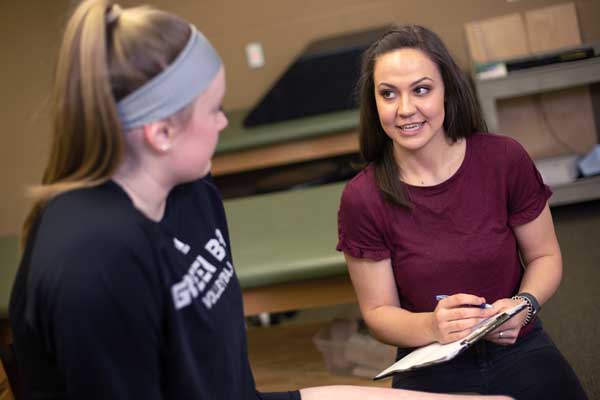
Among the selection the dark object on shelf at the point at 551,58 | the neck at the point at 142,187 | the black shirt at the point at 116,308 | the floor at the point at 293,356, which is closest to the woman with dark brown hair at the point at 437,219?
the black shirt at the point at 116,308

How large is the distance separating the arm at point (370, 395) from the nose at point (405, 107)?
0.60 m

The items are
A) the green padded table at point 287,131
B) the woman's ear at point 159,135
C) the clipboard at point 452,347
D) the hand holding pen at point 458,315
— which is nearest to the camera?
the woman's ear at point 159,135

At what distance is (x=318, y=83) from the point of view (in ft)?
13.9

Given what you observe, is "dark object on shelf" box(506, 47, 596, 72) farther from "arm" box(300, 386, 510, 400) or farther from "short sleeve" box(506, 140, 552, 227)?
"arm" box(300, 386, 510, 400)

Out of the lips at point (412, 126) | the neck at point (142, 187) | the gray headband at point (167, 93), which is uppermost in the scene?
the gray headband at point (167, 93)

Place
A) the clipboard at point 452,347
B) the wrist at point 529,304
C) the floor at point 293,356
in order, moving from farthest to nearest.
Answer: the floor at point 293,356 < the wrist at point 529,304 < the clipboard at point 452,347

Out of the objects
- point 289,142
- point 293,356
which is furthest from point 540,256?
point 289,142

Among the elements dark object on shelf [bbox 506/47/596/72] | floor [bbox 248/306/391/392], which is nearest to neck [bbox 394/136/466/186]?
floor [bbox 248/306/391/392]

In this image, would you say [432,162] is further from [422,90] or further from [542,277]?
[542,277]

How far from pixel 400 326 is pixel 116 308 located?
0.80m

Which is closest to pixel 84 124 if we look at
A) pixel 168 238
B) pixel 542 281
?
pixel 168 238

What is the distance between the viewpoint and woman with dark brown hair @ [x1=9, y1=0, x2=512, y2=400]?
3.77ft

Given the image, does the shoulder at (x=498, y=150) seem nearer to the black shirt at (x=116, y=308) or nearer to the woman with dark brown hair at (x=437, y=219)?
the woman with dark brown hair at (x=437, y=219)

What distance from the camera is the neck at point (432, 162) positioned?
1838mm
